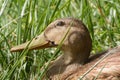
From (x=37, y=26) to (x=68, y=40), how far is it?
10.8 inches

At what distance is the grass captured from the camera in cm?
434

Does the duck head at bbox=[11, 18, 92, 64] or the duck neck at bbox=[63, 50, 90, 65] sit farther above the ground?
the duck head at bbox=[11, 18, 92, 64]

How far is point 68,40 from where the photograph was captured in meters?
4.55

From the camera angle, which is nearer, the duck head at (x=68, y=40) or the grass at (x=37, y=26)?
the grass at (x=37, y=26)

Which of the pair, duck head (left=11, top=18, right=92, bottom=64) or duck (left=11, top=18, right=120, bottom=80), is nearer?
duck (left=11, top=18, right=120, bottom=80)

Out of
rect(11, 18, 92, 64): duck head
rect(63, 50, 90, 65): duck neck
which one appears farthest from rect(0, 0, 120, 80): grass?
rect(63, 50, 90, 65): duck neck

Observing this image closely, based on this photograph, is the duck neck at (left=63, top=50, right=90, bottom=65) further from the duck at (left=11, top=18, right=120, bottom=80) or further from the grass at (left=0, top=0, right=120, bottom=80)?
the grass at (left=0, top=0, right=120, bottom=80)

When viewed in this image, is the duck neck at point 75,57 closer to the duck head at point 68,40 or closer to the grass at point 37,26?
the duck head at point 68,40

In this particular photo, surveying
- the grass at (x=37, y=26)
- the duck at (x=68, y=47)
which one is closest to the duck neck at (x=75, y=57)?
the duck at (x=68, y=47)

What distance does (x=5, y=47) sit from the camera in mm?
4594

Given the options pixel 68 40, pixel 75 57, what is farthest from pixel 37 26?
pixel 75 57

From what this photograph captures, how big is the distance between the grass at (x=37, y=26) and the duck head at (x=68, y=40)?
8 cm

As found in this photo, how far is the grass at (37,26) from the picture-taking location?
434 centimetres

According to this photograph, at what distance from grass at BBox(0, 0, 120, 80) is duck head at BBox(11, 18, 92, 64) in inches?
3.2
